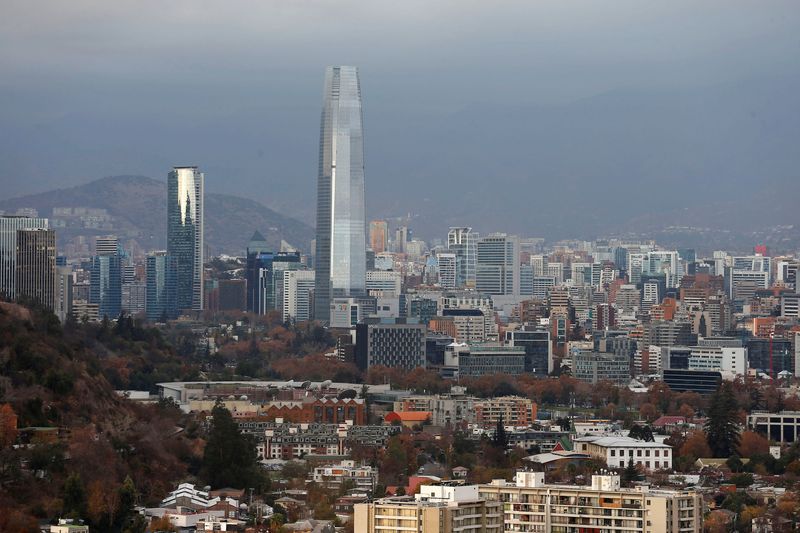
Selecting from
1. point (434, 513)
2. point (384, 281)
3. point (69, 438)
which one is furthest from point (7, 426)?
point (384, 281)

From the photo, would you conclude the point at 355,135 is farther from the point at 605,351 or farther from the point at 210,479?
the point at 210,479

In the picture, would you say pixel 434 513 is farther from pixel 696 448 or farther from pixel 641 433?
pixel 641 433

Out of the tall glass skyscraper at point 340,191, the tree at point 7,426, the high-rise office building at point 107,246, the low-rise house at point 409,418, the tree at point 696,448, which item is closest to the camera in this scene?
the tree at point 7,426

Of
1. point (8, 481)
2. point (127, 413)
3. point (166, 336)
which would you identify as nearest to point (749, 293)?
point (166, 336)

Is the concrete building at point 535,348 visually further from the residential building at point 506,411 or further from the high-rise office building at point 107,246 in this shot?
the high-rise office building at point 107,246

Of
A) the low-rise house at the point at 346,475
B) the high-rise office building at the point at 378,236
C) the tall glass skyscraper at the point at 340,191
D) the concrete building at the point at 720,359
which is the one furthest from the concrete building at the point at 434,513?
the high-rise office building at the point at 378,236

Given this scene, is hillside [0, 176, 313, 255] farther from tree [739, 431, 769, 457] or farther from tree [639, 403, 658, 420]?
tree [739, 431, 769, 457]
